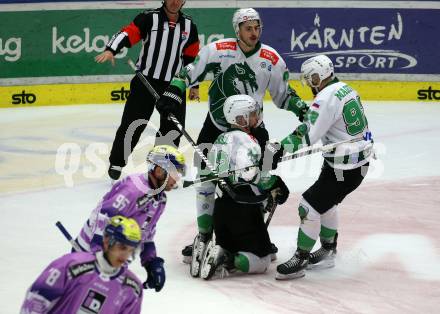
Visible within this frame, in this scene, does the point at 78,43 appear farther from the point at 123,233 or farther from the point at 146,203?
the point at 123,233

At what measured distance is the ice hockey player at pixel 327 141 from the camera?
720 centimetres

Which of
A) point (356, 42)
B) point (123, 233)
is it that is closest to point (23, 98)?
point (356, 42)

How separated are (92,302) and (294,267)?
3.02 meters

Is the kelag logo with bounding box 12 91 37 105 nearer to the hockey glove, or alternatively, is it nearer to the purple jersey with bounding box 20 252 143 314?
the hockey glove

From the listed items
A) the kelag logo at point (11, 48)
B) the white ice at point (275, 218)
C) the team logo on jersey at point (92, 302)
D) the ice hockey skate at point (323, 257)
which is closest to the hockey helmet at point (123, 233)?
the team logo on jersey at point (92, 302)

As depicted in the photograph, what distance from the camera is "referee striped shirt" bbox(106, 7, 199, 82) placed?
9789 millimetres

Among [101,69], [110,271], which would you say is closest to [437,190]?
[101,69]

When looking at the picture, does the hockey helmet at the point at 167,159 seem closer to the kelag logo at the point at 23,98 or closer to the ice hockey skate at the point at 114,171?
the ice hockey skate at the point at 114,171

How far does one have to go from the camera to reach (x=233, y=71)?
7.91m

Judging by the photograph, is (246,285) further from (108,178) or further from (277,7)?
(277,7)

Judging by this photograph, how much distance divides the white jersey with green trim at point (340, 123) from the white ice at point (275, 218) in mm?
842

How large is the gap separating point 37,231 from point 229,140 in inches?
77.6

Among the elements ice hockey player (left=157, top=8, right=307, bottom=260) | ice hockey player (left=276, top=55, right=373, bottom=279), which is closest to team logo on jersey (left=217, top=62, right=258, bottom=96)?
ice hockey player (left=157, top=8, right=307, bottom=260)

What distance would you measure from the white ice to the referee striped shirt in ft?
3.49
